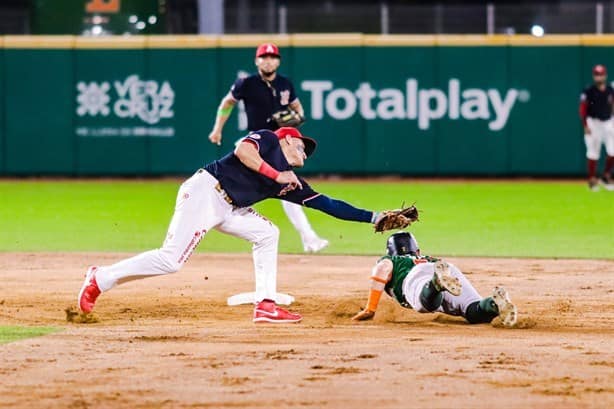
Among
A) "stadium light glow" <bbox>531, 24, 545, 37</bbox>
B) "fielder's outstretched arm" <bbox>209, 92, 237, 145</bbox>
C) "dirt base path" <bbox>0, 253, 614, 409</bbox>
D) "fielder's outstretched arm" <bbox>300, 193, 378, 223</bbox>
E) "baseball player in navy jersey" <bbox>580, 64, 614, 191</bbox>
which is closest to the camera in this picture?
"dirt base path" <bbox>0, 253, 614, 409</bbox>

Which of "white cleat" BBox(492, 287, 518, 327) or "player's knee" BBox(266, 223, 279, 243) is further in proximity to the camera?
"player's knee" BBox(266, 223, 279, 243)

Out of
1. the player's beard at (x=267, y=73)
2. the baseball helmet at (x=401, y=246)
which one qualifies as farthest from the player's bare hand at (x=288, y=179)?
the player's beard at (x=267, y=73)

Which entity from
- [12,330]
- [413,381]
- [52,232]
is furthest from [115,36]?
[413,381]

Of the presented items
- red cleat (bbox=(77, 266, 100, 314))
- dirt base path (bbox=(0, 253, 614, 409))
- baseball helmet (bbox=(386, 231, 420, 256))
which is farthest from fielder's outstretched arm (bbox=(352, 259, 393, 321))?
red cleat (bbox=(77, 266, 100, 314))

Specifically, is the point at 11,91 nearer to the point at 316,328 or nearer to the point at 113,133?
the point at 113,133

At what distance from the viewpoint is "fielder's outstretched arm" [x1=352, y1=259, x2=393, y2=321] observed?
899 centimetres

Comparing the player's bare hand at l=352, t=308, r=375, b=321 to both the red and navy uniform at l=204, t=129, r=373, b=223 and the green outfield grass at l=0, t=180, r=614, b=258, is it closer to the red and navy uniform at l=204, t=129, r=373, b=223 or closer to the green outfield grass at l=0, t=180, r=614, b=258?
the red and navy uniform at l=204, t=129, r=373, b=223

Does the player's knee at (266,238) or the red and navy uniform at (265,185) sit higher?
the red and navy uniform at (265,185)

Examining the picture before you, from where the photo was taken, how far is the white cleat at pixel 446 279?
27.5ft

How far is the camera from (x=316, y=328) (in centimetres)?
877

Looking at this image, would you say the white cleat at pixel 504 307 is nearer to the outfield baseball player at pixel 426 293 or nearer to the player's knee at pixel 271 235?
the outfield baseball player at pixel 426 293

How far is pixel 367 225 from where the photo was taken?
17.2m

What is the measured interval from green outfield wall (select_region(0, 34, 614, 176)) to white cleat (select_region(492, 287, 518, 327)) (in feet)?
51.6

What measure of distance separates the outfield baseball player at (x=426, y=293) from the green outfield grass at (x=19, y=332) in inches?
87.5
